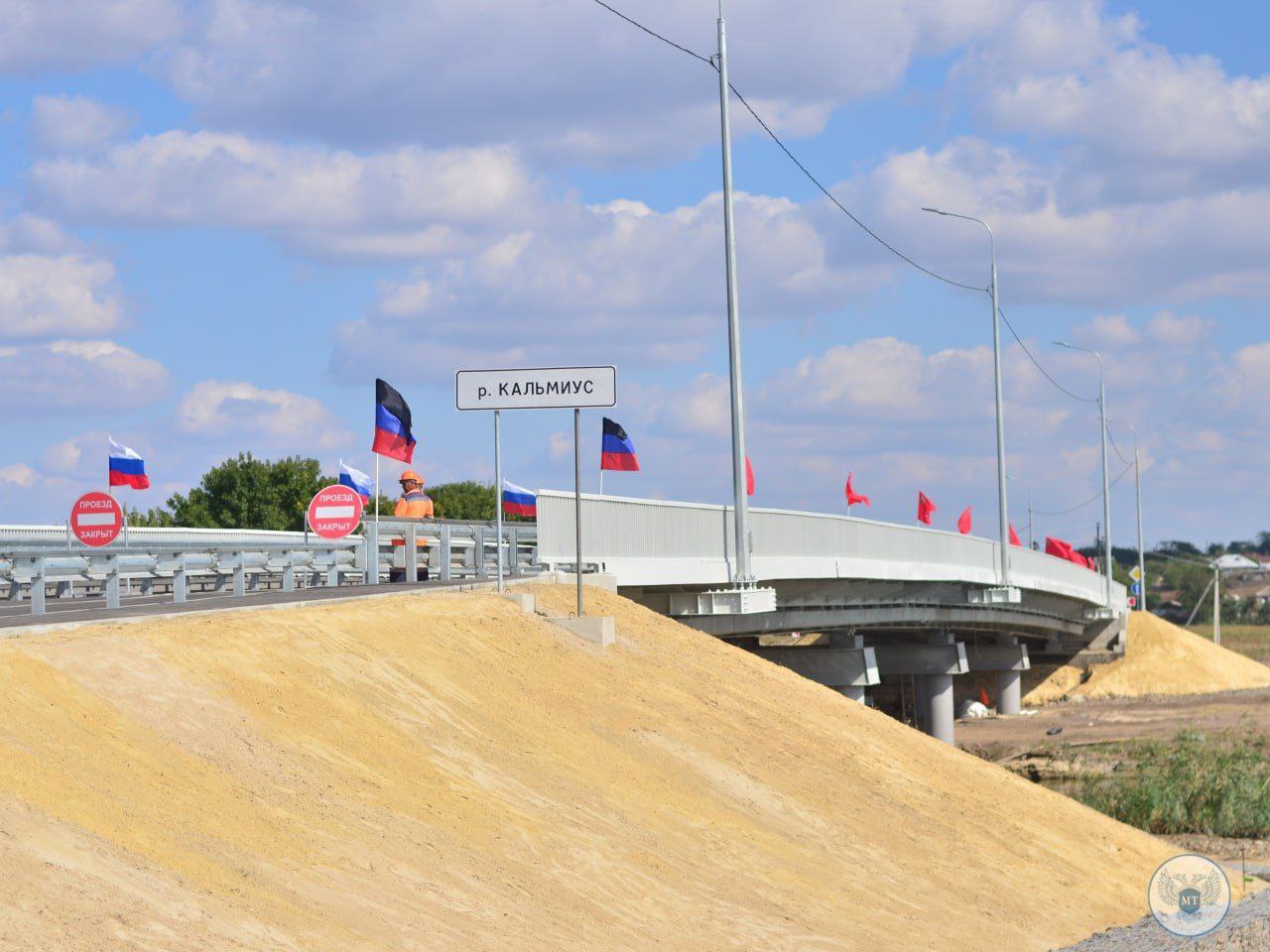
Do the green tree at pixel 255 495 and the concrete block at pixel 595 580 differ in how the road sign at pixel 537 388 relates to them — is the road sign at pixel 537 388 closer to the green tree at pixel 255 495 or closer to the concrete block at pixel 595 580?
the concrete block at pixel 595 580

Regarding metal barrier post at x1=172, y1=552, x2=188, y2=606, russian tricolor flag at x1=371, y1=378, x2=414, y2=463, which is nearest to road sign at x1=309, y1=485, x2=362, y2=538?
russian tricolor flag at x1=371, y1=378, x2=414, y2=463

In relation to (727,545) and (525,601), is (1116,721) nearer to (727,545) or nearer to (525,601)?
(727,545)

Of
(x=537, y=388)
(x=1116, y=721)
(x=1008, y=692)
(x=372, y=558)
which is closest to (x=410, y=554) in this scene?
(x=372, y=558)

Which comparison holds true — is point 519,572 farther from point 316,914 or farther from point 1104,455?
point 1104,455

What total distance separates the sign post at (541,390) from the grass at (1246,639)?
73162 millimetres

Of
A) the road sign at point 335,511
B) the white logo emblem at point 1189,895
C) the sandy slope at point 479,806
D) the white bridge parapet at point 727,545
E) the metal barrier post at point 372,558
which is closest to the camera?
the sandy slope at point 479,806

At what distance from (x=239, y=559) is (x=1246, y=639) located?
10475 centimetres

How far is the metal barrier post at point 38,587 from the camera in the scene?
20797 mm

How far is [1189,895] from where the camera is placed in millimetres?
18219

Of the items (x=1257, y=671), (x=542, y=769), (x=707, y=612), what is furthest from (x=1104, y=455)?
(x=542, y=769)

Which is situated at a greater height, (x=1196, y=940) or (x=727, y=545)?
(x=727, y=545)

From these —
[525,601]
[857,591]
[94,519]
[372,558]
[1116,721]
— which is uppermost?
[94,519]

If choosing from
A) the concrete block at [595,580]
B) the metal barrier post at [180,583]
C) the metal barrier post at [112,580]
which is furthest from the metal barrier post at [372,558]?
the metal barrier post at [112,580]

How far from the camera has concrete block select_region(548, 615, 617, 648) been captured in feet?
70.8
